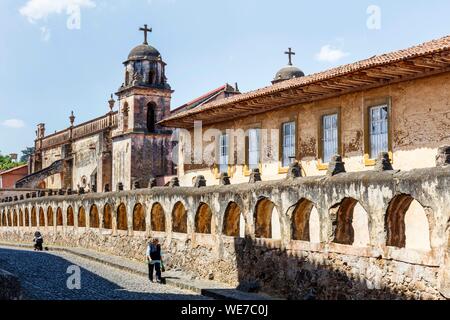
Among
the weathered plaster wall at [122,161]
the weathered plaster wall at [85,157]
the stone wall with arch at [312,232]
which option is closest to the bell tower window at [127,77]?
the weathered plaster wall at [122,161]

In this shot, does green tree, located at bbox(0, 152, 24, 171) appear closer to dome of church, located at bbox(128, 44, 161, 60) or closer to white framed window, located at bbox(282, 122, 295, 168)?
dome of church, located at bbox(128, 44, 161, 60)

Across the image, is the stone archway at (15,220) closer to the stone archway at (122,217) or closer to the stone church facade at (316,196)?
the stone church facade at (316,196)

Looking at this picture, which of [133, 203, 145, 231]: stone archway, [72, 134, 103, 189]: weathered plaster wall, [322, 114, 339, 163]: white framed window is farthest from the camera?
[72, 134, 103, 189]: weathered plaster wall

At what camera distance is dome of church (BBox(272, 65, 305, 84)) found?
37.4 metres

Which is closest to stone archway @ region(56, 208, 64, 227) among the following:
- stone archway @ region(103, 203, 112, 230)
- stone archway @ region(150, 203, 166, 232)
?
stone archway @ region(103, 203, 112, 230)

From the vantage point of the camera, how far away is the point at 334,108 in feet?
64.1

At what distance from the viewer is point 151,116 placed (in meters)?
39.5

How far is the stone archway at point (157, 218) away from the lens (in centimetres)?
2358

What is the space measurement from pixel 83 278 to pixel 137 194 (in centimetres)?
525

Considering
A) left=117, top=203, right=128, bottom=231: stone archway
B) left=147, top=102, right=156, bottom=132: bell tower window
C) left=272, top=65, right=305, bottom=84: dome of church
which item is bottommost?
left=117, top=203, right=128, bottom=231: stone archway

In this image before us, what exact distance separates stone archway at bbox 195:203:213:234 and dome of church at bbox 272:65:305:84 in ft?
59.4

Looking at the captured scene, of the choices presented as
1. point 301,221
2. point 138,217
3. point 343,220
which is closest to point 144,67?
point 138,217
